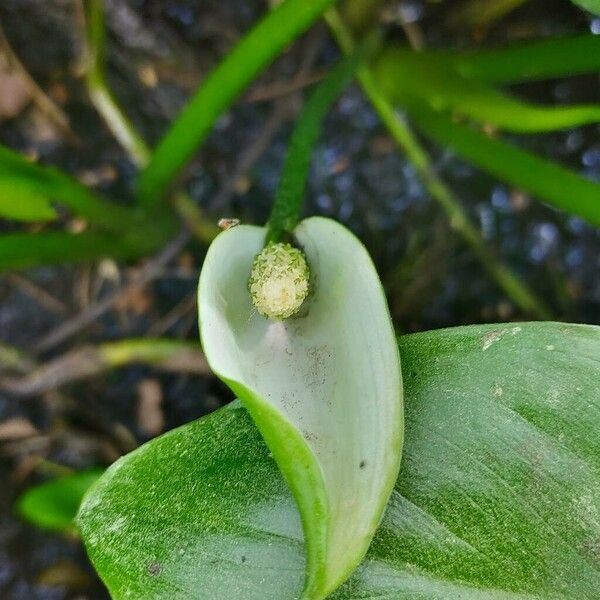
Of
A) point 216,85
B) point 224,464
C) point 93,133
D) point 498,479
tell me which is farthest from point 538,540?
point 93,133

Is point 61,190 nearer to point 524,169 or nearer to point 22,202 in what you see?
point 22,202

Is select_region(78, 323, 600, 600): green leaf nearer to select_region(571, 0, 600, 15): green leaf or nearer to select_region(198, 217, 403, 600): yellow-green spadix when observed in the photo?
select_region(198, 217, 403, 600): yellow-green spadix

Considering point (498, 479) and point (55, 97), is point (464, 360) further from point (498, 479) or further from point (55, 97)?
point (55, 97)

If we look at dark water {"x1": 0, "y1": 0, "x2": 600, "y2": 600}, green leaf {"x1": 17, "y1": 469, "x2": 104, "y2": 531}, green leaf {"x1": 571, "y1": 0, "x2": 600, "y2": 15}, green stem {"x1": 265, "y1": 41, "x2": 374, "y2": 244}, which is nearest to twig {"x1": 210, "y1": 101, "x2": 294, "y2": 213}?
dark water {"x1": 0, "y1": 0, "x2": 600, "y2": 600}

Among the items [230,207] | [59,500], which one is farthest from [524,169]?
[59,500]

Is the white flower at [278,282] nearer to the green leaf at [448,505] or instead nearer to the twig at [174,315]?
the green leaf at [448,505]

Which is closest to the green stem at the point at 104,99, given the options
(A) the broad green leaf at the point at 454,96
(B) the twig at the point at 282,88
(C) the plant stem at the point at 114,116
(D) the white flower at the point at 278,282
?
(C) the plant stem at the point at 114,116
